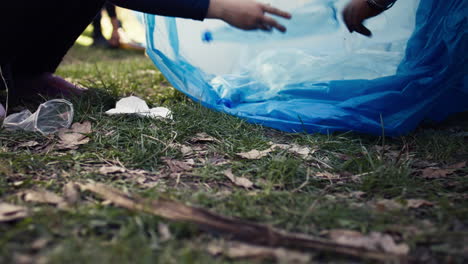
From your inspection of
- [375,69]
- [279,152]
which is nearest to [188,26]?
[375,69]

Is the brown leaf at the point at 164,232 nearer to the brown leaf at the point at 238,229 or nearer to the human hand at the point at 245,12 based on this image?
the brown leaf at the point at 238,229

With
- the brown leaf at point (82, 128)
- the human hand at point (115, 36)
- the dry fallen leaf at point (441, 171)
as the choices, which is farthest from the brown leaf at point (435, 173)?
the human hand at point (115, 36)

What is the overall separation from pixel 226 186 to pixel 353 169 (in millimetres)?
418

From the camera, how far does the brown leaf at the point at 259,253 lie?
0.75 metres

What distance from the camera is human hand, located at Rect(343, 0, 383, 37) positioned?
157 centimetres

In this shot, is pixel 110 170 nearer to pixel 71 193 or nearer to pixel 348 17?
pixel 71 193

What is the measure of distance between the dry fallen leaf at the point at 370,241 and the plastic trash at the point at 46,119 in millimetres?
1029

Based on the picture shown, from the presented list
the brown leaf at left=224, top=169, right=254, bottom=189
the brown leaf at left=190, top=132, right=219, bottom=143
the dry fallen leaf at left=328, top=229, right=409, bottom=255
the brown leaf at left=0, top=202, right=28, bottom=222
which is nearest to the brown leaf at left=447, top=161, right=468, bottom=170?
the dry fallen leaf at left=328, top=229, right=409, bottom=255

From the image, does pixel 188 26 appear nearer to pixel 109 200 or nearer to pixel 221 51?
pixel 221 51

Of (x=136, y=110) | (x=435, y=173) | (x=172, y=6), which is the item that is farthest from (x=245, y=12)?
(x=435, y=173)

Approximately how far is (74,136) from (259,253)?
88 centimetres

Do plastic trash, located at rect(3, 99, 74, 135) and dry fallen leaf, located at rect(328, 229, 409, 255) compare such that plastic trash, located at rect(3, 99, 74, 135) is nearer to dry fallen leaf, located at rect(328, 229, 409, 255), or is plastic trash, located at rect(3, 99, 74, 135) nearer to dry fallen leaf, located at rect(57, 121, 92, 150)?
dry fallen leaf, located at rect(57, 121, 92, 150)

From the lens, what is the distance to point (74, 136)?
4.48 feet

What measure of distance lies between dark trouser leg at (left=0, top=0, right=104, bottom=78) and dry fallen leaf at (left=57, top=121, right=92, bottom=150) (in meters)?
0.43
